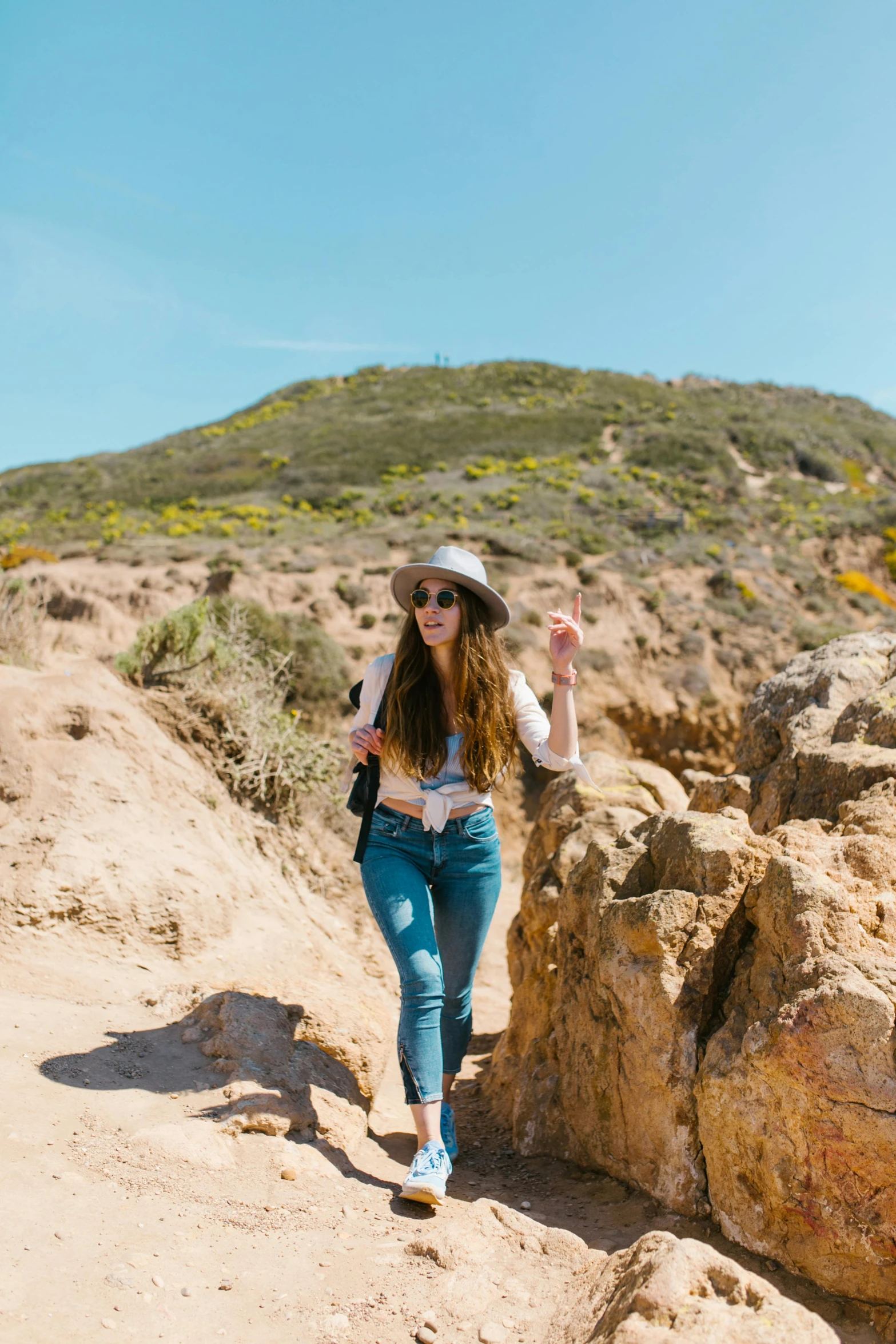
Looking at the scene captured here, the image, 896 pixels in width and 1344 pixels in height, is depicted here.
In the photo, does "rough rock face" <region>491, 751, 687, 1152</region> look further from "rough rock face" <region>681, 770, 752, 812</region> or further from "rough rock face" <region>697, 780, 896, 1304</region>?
"rough rock face" <region>697, 780, 896, 1304</region>

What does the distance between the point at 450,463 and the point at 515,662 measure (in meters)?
19.5

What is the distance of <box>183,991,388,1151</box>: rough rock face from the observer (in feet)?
9.74

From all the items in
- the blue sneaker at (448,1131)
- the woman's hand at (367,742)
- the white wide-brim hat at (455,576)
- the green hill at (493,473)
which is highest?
the green hill at (493,473)

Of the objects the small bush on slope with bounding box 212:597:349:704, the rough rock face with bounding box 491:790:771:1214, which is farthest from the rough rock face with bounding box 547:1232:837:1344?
the small bush on slope with bounding box 212:597:349:704

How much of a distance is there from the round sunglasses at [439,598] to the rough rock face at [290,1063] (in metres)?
1.75

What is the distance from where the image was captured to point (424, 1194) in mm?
2600

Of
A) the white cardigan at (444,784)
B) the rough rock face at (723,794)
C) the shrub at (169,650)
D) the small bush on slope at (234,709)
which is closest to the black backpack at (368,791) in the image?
the white cardigan at (444,784)

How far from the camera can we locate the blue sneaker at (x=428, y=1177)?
259cm

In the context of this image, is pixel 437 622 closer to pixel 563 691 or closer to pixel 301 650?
pixel 563 691

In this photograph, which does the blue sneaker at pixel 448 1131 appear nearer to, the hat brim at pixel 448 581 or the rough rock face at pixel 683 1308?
the rough rock face at pixel 683 1308

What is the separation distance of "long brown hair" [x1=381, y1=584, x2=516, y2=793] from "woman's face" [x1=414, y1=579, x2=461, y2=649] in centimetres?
2

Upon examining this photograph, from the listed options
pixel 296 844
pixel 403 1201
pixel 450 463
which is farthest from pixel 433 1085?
pixel 450 463

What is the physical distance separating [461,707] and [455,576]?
1.53ft

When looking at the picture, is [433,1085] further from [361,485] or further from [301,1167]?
[361,485]
